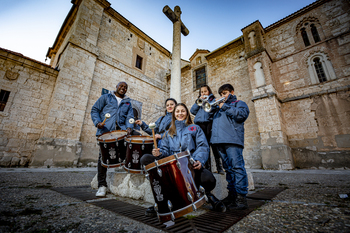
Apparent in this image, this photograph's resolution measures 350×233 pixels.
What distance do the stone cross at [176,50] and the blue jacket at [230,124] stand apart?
3.17 metres

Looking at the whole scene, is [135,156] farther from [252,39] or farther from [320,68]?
[320,68]

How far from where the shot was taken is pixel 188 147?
179 centimetres

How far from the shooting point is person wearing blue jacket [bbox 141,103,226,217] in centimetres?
155

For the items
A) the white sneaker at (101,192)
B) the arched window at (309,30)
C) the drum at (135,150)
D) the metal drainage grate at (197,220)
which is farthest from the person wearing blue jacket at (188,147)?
the arched window at (309,30)

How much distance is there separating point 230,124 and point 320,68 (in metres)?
8.24

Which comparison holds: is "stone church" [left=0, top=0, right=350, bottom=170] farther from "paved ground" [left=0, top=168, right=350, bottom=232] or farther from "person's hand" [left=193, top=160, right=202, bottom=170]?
"person's hand" [left=193, top=160, right=202, bottom=170]

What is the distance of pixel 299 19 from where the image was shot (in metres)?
8.03

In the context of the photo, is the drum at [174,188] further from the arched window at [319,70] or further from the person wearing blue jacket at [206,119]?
the arched window at [319,70]

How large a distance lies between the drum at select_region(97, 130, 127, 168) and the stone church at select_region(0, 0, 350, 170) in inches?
195

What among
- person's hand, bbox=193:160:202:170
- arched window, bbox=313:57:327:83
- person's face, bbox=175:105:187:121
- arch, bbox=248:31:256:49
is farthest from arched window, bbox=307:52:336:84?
person's hand, bbox=193:160:202:170

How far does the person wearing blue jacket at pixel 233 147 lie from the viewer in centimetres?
179

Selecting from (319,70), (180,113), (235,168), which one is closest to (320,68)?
(319,70)

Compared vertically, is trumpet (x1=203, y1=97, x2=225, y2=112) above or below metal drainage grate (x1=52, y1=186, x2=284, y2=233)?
above

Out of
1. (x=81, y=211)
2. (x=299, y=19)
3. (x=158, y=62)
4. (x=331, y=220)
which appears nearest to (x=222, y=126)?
(x=331, y=220)
